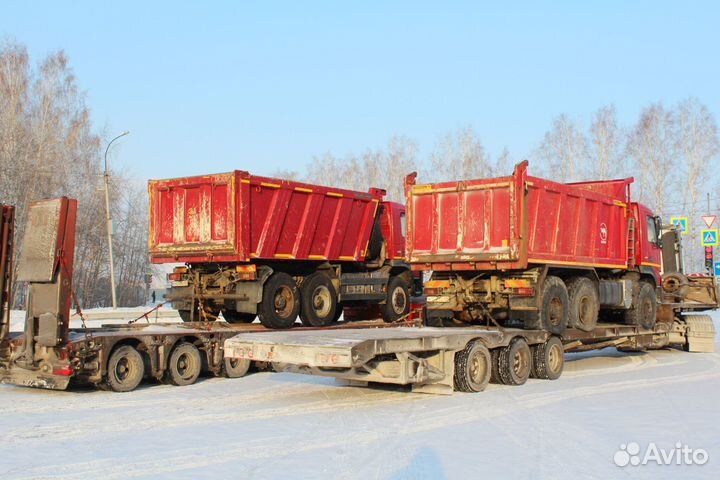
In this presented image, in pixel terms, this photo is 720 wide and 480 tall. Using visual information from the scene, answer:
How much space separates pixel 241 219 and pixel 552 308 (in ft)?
18.0

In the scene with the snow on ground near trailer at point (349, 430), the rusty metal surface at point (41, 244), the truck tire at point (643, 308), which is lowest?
the snow on ground near trailer at point (349, 430)

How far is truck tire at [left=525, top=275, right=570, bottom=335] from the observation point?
13.1 m

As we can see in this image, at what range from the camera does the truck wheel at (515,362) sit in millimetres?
12516

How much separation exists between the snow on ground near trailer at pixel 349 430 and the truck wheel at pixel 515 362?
227 mm

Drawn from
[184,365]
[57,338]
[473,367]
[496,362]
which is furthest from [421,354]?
[57,338]

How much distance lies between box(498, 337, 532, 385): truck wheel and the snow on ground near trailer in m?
0.23

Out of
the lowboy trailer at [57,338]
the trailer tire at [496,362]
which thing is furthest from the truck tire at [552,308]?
the lowboy trailer at [57,338]

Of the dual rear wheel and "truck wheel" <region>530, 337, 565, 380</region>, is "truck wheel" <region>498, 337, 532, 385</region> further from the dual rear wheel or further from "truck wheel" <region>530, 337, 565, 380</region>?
"truck wheel" <region>530, 337, 565, 380</region>

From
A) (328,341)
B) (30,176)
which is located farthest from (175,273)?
(30,176)

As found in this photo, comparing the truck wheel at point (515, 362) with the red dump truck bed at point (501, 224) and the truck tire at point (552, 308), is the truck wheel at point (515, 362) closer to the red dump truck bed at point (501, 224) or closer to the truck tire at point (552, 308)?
the truck tire at point (552, 308)

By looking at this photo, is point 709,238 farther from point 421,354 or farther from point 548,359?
point 421,354

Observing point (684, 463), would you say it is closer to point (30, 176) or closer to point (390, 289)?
point (390, 289)

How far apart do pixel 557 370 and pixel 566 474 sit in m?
6.69

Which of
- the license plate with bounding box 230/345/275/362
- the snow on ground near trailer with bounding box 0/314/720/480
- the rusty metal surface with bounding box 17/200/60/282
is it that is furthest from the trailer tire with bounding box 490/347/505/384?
the rusty metal surface with bounding box 17/200/60/282
